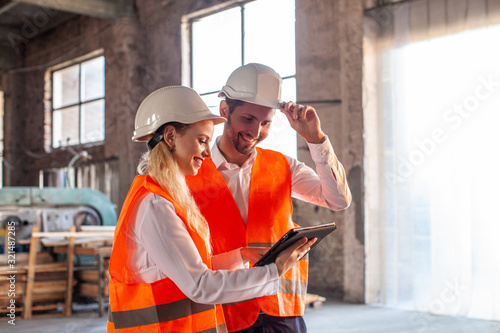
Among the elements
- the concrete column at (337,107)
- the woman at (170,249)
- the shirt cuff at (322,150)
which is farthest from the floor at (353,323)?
the woman at (170,249)

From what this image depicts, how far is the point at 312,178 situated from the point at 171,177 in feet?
3.07

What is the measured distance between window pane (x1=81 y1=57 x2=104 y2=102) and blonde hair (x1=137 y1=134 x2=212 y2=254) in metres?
10.7

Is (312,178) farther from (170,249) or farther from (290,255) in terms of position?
(170,249)

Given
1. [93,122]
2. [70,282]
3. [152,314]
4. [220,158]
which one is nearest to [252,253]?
[152,314]

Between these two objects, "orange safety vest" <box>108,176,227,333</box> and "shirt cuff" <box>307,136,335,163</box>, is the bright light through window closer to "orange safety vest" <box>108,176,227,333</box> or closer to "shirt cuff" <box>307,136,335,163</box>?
"shirt cuff" <box>307,136,335,163</box>

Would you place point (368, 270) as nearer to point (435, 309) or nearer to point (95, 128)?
point (435, 309)

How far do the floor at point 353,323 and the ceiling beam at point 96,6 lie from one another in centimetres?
607

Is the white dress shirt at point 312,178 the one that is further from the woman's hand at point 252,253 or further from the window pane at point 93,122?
the window pane at point 93,122

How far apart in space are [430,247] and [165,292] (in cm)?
500

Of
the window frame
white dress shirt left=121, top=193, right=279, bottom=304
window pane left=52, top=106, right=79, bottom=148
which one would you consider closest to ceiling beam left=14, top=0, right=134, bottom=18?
the window frame

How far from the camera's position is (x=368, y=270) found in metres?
6.71

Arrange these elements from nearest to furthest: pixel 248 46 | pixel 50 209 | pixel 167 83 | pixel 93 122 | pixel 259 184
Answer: pixel 259 184
pixel 50 209
pixel 248 46
pixel 167 83
pixel 93 122

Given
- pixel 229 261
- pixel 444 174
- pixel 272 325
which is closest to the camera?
pixel 229 261

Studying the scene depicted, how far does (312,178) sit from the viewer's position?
2.56m
